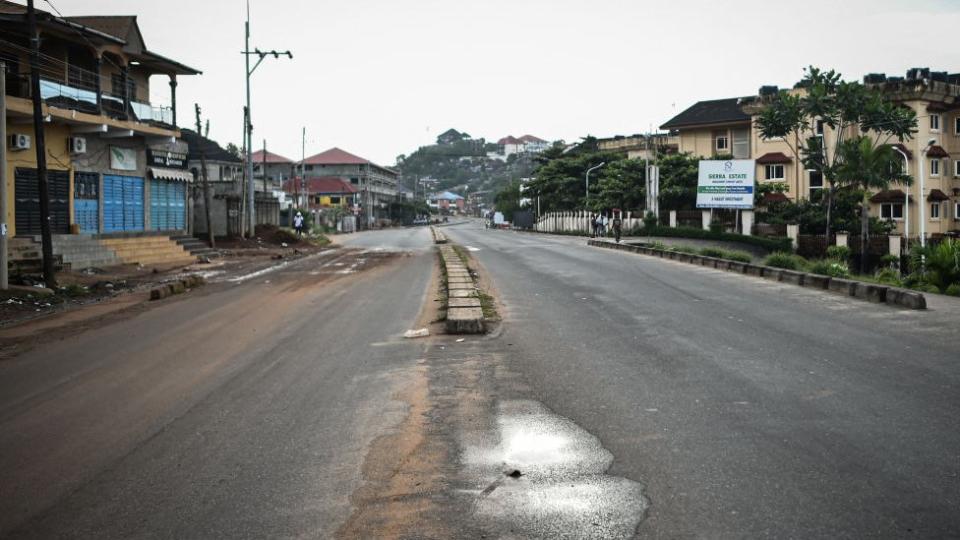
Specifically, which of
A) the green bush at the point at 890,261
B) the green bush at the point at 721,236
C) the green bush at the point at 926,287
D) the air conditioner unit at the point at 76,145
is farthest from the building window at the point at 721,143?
the air conditioner unit at the point at 76,145

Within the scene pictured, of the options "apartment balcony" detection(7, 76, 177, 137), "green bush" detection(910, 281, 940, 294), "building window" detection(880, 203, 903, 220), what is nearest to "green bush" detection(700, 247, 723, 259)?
"green bush" detection(910, 281, 940, 294)

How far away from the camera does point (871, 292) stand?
45.1 feet

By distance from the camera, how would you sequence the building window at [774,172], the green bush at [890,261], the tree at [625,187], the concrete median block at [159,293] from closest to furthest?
1. the concrete median block at [159,293]
2. the green bush at [890,261]
3. the building window at [774,172]
4. the tree at [625,187]

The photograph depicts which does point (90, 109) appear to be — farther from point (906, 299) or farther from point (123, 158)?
point (906, 299)

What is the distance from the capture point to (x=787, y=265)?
22.4 m

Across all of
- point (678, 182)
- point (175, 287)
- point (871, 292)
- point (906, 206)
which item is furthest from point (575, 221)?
point (871, 292)

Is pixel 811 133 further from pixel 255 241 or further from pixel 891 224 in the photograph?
pixel 255 241

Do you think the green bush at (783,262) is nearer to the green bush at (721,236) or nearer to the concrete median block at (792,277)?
the concrete median block at (792,277)

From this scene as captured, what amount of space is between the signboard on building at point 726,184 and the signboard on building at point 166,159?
101 feet

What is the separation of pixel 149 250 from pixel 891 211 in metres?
43.6

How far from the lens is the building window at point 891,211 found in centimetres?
4862

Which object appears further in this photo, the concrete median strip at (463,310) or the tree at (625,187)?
the tree at (625,187)

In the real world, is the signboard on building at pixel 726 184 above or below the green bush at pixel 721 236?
above

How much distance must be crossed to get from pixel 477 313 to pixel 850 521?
24.3 feet
